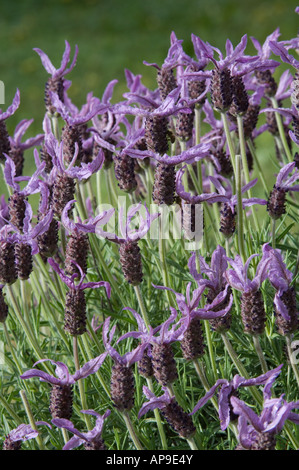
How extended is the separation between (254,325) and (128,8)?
7.57 meters

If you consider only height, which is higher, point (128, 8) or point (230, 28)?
point (128, 8)

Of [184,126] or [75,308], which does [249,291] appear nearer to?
[75,308]

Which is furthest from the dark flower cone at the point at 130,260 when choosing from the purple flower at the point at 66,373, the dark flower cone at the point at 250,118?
the dark flower cone at the point at 250,118

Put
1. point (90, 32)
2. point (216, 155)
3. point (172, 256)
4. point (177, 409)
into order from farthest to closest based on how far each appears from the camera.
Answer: point (90, 32) < point (172, 256) < point (216, 155) < point (177, 409)

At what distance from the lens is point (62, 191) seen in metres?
1.84

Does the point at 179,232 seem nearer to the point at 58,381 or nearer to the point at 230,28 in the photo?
the point at 58,381

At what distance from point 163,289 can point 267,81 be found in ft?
3.05

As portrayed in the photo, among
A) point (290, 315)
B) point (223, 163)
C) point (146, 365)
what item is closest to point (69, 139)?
point (223, 163)

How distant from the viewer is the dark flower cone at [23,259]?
5.85 feet

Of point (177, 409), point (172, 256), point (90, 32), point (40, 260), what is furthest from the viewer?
point (90, 32)

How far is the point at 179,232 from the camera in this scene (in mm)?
2328

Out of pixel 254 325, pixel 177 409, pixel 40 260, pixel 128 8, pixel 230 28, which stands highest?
pixel 128 8

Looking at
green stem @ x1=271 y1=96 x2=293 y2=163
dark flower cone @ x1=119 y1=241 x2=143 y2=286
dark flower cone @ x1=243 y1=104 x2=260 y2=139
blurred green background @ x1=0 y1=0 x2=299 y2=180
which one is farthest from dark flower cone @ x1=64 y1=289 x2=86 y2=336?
blurred green background @ x1=0 y1=0 x2=299 y2=180
